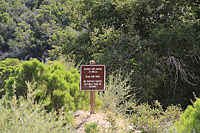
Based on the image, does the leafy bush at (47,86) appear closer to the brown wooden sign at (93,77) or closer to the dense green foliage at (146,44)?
the brown wooden sign at (93,77)

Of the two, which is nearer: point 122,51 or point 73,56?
point 122,51

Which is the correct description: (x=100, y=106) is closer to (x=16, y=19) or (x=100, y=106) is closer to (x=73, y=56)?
(x=73, y=56)

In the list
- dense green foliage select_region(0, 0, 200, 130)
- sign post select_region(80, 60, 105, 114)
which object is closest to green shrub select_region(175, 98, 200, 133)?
sign post select_region(80, 60, 105, 114)

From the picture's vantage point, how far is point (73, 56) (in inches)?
432

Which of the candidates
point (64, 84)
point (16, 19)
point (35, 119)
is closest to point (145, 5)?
point (64, 84)

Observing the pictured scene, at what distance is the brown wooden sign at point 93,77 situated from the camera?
6289 millimetres

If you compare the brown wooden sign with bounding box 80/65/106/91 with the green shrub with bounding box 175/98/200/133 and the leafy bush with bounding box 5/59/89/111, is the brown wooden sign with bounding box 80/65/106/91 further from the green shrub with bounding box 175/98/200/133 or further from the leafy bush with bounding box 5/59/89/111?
the green shrub with bounding box 175/98/200/133

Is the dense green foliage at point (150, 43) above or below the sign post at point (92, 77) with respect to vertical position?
above

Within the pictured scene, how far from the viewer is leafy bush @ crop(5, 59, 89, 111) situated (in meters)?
5.78

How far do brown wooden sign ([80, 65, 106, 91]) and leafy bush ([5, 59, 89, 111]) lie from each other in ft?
0.82

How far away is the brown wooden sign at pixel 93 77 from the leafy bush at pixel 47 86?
25 cm

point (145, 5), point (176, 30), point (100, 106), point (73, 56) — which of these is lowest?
point (100, 106)

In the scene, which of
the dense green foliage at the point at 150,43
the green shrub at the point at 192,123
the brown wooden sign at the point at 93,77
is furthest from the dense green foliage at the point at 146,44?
the green shrub at the point at 192,123

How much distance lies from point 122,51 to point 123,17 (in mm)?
1465
